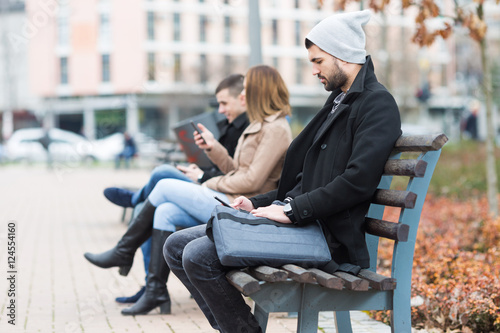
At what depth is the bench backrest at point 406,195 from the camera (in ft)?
9.68

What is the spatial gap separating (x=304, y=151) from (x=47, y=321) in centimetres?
219

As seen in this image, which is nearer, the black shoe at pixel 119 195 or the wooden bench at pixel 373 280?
the wooden bench at pixel 373 280

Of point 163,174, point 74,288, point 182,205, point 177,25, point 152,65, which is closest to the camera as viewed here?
point 182,205

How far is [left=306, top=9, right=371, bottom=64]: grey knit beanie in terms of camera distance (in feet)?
10.9

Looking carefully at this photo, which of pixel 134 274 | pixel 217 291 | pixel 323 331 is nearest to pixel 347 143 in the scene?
pixel 217 291

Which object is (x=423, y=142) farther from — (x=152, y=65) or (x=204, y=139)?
(x=152, y=65)

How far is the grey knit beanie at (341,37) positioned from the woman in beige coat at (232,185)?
1137 mm

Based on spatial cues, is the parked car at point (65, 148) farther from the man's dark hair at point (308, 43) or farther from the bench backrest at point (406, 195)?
the bench backrest at point (406, 195)

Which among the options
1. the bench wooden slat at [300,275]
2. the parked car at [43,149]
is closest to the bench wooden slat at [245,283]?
the bench wooden slat at [300,275]

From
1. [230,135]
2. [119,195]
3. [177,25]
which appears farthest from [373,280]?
[177,25]

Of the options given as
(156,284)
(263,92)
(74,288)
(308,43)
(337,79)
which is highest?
(308,43)

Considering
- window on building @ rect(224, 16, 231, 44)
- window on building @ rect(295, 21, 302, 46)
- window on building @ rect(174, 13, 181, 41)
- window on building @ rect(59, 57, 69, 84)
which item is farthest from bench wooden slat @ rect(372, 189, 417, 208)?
window on building @ rect(295, 21, 302, 46)

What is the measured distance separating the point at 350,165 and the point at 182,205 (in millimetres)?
1658

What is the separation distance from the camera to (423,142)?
2.96 metres
